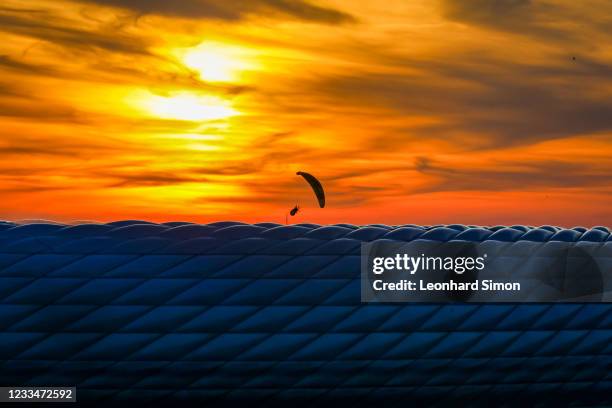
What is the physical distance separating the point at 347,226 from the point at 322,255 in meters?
2.15

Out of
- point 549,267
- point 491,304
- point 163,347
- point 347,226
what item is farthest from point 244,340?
point 549,267

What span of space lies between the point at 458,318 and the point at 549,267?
415 cm

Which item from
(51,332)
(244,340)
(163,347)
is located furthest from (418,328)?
(51,332)

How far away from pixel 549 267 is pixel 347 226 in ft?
25.1

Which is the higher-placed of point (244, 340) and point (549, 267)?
point (549, 267)

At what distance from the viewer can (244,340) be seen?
1233 inches

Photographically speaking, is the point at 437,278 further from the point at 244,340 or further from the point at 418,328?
the point at 244,340

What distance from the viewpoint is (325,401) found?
32.1 m

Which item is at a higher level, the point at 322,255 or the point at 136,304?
the point at 322,255

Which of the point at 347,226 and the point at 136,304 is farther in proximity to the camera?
the point at 347,226

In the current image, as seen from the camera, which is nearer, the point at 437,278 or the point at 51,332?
the point at 51,332

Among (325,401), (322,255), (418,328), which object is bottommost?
(325,401)

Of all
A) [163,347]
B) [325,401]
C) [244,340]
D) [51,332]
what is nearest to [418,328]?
[325,401]

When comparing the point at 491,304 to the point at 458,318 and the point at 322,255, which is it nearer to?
the point at 458,318
